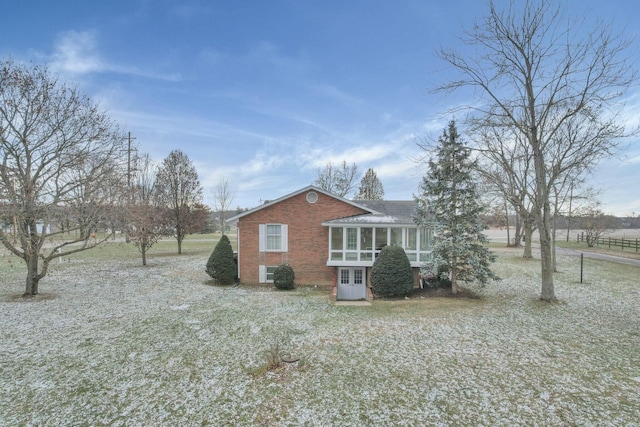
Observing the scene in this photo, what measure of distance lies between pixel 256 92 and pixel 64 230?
12.5 meters

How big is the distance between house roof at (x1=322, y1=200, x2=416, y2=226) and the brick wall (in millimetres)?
758

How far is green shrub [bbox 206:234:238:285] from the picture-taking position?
1633 centimetres

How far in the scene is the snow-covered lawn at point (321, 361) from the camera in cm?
534

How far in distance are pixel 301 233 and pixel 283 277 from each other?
2.54 meters

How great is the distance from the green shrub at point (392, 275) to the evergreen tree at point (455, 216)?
1.08 m

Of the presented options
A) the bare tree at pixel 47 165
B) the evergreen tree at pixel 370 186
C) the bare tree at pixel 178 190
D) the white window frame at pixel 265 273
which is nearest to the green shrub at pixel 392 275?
→ the white window frame at pixel 265 273

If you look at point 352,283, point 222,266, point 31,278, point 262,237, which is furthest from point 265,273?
point 31,278

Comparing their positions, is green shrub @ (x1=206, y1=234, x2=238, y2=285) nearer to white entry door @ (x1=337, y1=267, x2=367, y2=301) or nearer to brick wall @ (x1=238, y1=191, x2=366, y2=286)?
brick wall @ (x1=238, y1=191, x2=366, y2=286)

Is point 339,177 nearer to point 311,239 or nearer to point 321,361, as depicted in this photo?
point 311,239

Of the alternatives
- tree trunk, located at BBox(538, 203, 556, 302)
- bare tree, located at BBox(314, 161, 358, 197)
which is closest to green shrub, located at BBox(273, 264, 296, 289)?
tree trunk, located at BBox(538, 203, 556, 302)

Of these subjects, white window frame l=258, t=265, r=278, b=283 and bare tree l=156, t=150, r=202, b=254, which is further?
bare tree l=156, t=150, r=202, b=254

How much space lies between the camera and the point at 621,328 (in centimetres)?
946

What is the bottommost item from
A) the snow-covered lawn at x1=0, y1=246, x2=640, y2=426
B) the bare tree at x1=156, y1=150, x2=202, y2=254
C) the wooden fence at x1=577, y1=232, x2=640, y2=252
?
the snow-covered lawn at x1=0, y1=246, x2=640, y2=426

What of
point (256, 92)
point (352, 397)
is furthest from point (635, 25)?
point (256, 92)
